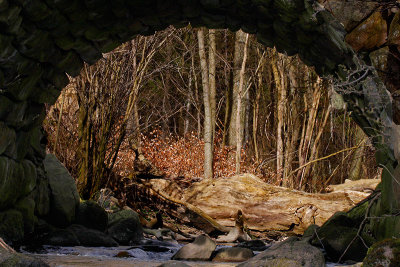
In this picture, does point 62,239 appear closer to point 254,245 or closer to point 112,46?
point 112,46

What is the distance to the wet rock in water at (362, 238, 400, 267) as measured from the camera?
365 centimetres

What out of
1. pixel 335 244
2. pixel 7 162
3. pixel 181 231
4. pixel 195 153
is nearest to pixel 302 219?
pixel 181 231

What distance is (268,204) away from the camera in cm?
874

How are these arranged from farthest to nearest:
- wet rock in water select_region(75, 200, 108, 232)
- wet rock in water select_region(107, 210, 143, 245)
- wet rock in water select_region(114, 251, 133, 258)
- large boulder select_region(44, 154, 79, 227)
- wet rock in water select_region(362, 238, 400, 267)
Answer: wet rock in water select_region(75, 200, 108, 232)
wet rock in water select_region(107, 210, 143, 245)
large boulder select_region(44, 154, 79, 227)
wet rock in water select_region(114, 251, 133, 258)
wet rock in water select_region(362, 238, 400, 267)

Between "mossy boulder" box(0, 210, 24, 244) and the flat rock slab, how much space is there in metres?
3.73

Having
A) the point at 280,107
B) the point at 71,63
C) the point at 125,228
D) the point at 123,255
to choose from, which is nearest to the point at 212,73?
the point at 280,107

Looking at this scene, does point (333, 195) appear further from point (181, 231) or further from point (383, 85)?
point (383, 85)

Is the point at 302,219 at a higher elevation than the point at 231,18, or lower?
lower

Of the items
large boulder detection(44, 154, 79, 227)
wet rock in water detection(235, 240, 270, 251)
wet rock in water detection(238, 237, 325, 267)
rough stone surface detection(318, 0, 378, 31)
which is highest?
rough stone surface detection(318, 0, 378, 31)

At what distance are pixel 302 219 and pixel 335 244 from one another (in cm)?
276

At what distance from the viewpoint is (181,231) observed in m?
8.85

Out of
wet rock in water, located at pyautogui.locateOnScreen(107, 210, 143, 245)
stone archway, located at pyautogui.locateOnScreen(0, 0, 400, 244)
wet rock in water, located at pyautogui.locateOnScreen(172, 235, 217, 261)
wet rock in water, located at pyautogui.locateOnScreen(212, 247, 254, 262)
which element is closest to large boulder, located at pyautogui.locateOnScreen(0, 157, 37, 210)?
stone archway, located at pyautogui.locateOnScreen(0, 0, 400, 244)

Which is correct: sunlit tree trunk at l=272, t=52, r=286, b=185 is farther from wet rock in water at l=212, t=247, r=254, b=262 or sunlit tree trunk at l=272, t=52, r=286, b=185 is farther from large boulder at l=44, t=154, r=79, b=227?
wet rock in water at l=212, t=247, r=254, b=262

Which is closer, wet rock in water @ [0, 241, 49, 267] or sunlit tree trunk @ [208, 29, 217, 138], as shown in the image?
wet rock in water @ [0, 241, 49, 267]
